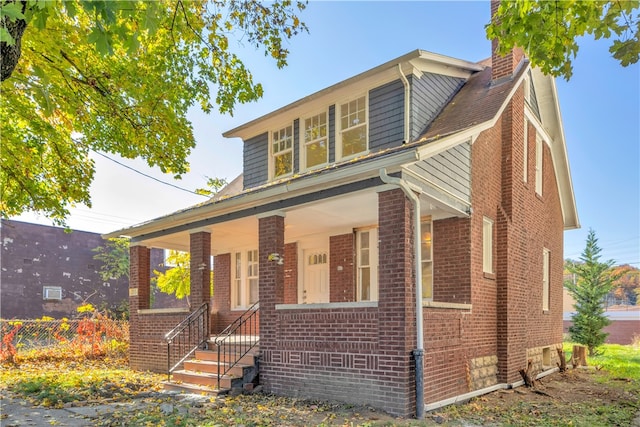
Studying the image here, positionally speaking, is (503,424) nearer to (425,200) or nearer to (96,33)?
(425,200)

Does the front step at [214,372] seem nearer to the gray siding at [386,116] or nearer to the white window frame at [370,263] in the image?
the white window frame at [370,263]

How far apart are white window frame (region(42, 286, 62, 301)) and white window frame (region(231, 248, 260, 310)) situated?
574 inches

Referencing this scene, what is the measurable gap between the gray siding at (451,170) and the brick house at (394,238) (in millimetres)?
36

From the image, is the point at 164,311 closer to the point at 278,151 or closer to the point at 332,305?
the point at 278,151

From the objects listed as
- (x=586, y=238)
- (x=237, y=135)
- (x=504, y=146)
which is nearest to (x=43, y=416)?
(x=237, y=135)

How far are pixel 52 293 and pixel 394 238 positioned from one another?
22134 mm

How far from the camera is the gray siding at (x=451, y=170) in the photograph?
781cm

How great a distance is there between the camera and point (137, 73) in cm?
843

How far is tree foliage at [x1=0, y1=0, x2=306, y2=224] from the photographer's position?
7.42 m

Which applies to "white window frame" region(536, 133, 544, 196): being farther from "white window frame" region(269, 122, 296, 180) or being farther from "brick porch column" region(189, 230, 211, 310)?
"brick porch column" region(189, 230, 211, 310)

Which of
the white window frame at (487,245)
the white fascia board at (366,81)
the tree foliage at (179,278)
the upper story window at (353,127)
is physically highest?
the white fascia board at (366,81)

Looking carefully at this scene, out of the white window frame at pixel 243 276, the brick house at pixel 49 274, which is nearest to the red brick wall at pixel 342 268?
the white window frame at pixel 243 276

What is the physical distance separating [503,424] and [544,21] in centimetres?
533

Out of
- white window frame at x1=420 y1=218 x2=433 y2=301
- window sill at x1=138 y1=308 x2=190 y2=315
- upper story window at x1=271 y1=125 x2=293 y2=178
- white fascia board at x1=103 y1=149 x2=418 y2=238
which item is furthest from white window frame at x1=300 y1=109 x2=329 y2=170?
window sill at x1=138 y1=308 x2=190 y2=315
